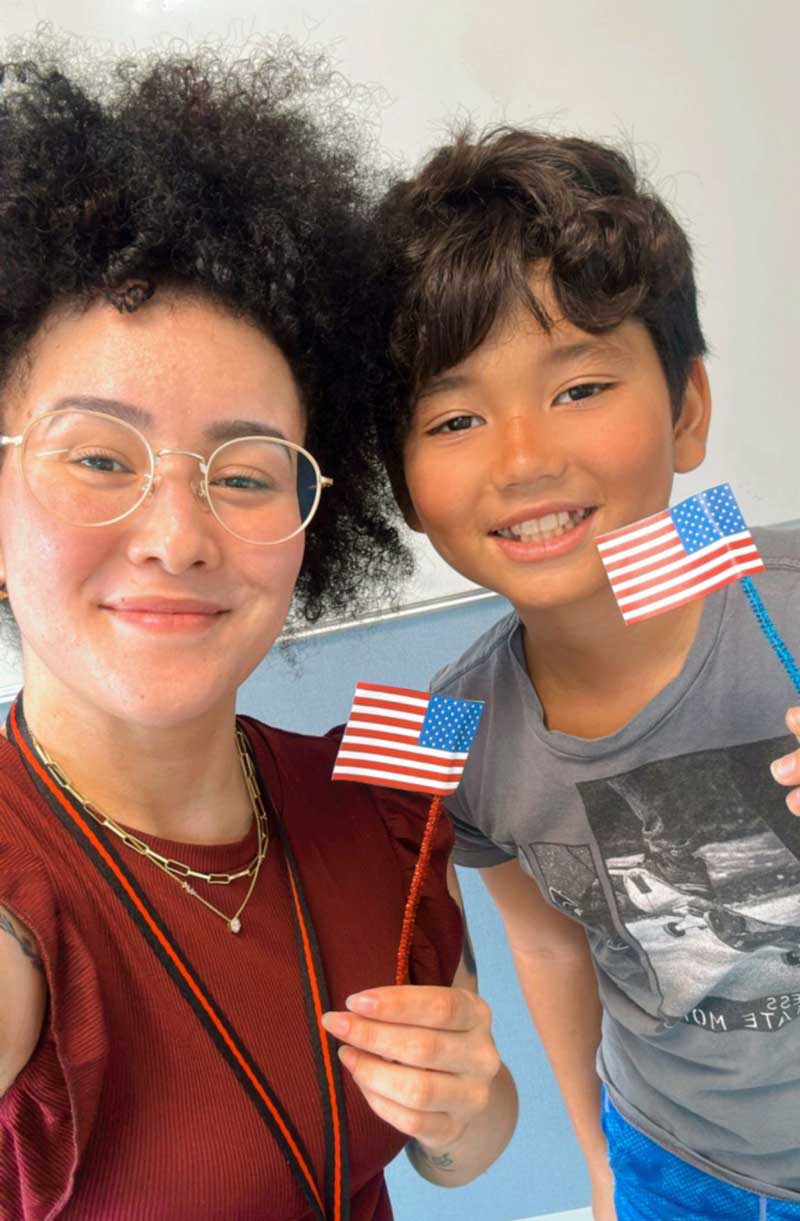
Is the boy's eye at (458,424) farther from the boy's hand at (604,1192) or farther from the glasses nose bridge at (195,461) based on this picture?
the boy's hand at (604,1192)

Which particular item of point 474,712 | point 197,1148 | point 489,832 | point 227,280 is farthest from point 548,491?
point 197,1148

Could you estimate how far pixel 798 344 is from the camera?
174 centimetres

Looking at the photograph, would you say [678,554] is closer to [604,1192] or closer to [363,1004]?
[363,1004]

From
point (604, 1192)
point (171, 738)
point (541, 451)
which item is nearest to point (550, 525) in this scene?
point (541, 451)

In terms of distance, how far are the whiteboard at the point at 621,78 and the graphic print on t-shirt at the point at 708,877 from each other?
928 mm

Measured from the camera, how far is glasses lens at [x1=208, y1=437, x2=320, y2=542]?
85cm

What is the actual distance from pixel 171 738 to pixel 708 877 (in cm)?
58

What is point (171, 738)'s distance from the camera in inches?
35.5

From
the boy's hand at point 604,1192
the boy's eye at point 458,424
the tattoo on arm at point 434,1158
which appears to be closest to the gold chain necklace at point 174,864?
the tattoo on arm at point 434,1158

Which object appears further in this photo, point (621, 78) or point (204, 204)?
point (621, 78)

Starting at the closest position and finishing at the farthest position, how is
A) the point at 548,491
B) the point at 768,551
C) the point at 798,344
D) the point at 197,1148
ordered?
the point at 197,1148
the point at 548,491
the point at 768,551
the point at 798,344

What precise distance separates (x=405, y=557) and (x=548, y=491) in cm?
37

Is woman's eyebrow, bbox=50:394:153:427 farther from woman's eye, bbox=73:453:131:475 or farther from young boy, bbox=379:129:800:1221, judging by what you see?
young boy, bbox=379:129:800:1221

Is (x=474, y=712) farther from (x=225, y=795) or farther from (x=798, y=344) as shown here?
(x=798, y=344)
